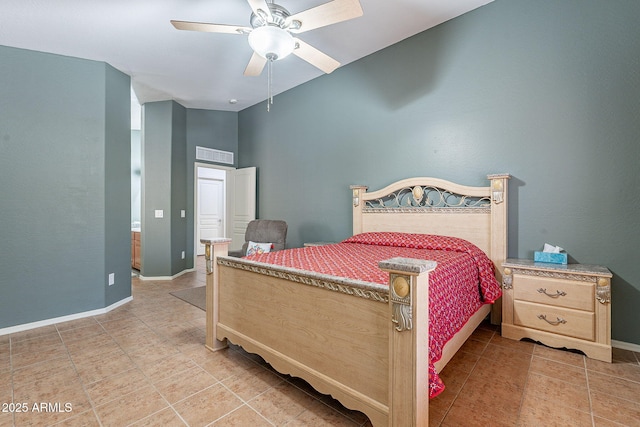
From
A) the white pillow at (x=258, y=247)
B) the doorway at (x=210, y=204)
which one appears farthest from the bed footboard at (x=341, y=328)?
the doorway at (x=210, y=204)

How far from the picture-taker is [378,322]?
131 cm

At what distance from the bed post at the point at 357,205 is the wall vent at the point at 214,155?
3010mm

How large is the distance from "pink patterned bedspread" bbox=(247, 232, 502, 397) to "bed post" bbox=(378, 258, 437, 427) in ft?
0.45

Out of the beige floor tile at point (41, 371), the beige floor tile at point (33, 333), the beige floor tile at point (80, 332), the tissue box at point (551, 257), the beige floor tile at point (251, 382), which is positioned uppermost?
the tissue box at point (551, 257)

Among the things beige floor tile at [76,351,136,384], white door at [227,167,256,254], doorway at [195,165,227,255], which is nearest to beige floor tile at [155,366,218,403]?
beige floor tile at [76,351,136,384]

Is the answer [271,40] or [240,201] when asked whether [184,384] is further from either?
[240,201]

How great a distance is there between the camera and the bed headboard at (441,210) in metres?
2.71

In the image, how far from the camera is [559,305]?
2244 millimetres

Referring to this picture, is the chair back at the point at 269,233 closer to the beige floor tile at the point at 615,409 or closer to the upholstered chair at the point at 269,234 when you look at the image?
the upholstered chair at the point at 269,234

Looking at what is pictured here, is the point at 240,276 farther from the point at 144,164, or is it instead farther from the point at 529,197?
the point at 144,164

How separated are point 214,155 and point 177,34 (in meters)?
2.71

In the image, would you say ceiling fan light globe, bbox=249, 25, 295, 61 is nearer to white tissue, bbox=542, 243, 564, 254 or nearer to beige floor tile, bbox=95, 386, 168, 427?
beige floor tile, bbox=95, 386, 168, 427

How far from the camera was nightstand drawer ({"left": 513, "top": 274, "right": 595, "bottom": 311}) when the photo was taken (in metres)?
2.15

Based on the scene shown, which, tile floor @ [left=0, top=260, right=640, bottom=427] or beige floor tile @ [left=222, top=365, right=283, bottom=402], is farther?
beige floor tile @ [left=222, top=365, right=283, bottom=402]
